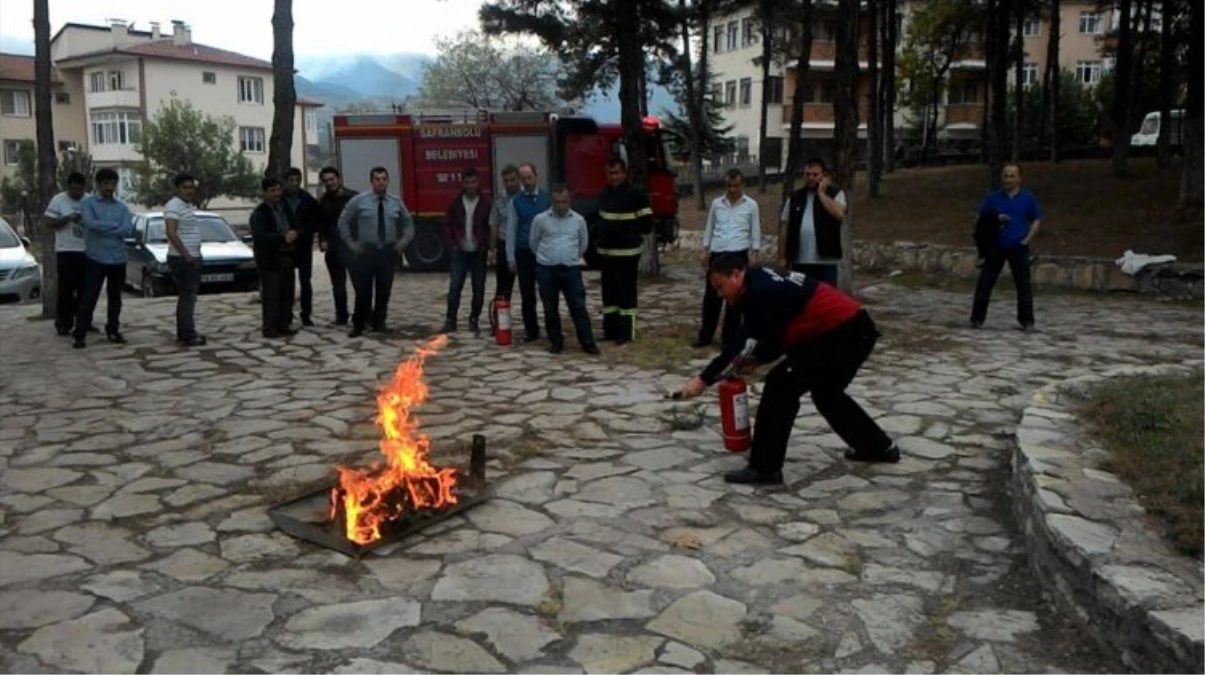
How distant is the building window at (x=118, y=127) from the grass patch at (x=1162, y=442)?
182 ft

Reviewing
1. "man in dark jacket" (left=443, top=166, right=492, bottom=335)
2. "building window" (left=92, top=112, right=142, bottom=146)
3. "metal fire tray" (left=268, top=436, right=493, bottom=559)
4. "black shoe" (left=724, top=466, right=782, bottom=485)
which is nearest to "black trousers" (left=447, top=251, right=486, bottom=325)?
"man in dark jacket" (left=443, top=166, right=492, bottom=335)

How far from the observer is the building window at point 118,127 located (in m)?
52.9

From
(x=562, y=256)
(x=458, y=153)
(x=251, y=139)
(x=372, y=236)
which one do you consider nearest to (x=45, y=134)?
(x=372, y=236)

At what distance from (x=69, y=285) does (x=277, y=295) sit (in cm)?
213

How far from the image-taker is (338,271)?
11.2 metres

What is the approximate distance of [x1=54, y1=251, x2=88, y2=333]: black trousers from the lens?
9891 mm

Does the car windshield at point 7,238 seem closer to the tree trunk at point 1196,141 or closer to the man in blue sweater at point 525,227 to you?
the man in blue sweater at point 525,227

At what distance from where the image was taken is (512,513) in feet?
16.8

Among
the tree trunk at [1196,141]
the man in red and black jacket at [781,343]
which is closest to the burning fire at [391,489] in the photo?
the man in red and black jacket at [781,343]

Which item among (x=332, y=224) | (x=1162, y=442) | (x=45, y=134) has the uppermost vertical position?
(x=45, y=134)

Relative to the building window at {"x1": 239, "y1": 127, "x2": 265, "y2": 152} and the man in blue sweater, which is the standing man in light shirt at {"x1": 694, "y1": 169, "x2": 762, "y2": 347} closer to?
the man in blue sweater

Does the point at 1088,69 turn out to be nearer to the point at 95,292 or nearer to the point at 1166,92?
the point at 1166,92

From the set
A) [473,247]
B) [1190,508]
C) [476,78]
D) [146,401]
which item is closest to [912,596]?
[1190,508]

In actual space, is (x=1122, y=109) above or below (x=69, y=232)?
above
